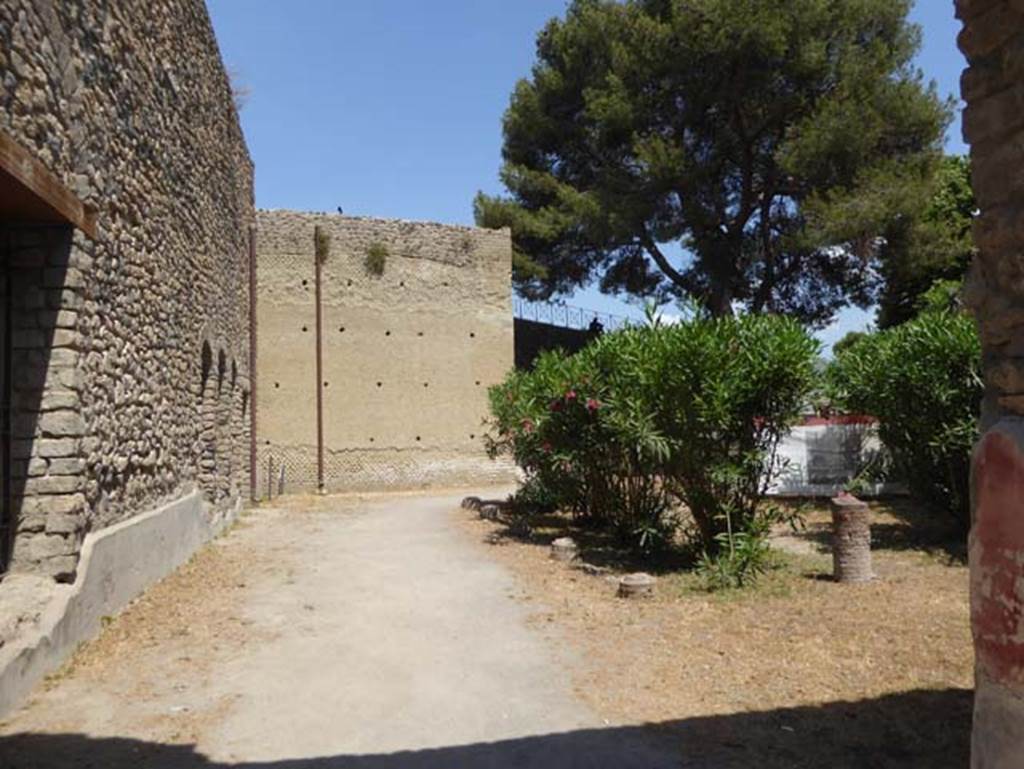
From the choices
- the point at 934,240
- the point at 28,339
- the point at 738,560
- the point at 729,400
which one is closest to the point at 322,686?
the point at 28,339

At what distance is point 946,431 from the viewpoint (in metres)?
9.43

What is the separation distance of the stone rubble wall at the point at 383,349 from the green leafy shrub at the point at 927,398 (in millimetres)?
12050

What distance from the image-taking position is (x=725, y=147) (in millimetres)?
20844

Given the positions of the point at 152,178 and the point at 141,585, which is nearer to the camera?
the point at 141,585

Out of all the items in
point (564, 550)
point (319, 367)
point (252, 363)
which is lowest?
point (564, 550)

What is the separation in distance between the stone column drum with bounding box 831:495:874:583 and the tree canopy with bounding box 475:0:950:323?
12321mm

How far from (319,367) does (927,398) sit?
13.8 m

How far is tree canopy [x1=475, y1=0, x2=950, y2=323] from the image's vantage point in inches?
754

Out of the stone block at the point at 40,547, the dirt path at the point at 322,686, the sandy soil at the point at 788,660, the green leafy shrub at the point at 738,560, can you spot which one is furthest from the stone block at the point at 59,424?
the green leafy shrub at the point at 738,560

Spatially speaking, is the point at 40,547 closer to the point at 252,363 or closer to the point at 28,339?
the point at 28,339

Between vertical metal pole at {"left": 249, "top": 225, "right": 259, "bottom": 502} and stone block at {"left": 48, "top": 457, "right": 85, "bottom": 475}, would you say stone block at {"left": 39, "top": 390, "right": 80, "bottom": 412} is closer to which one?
stone block at {"left": 48, "top": 457, "right": 85, "bottom": 475}

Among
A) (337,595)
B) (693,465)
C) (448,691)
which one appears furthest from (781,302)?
(448,691)

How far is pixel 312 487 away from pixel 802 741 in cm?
1676

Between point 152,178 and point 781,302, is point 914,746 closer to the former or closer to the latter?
point 152,178
